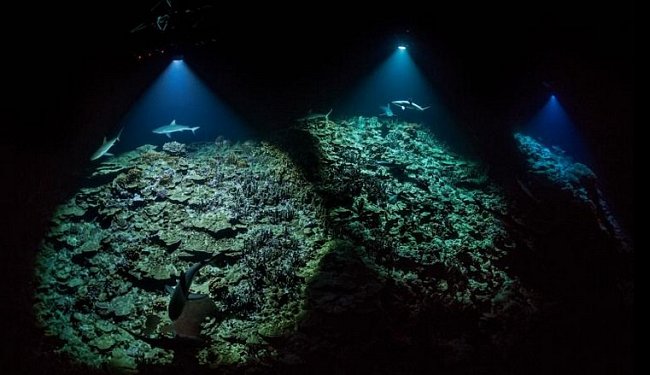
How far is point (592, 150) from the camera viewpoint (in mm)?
18109

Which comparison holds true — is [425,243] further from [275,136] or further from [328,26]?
[328,26]

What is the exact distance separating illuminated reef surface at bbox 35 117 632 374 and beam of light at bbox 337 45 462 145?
130 inches

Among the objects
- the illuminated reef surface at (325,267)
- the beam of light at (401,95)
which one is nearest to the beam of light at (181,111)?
the illuminated reef surface at (325,267)

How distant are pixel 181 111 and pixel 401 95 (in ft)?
33.1

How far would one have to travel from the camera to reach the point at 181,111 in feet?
47.8

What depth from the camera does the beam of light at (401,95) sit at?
14.7 metres

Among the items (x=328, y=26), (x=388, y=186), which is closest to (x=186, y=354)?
(x=388, y=186)

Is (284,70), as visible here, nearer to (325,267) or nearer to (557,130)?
(325,267)

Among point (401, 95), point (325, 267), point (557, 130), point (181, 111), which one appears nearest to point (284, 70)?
point (181, 111)

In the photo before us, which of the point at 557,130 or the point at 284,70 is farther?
the point at 557,130

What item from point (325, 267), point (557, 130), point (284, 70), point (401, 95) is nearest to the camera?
point (325, 267)

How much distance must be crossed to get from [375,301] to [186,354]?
3.53 meters

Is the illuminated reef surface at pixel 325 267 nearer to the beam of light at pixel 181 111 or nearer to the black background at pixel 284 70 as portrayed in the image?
the black background at pixel 284 70

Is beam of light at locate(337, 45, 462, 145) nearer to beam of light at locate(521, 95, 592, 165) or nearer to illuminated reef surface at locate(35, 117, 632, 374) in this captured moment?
illuminated reef surface at locate(35, 117, 632, 374)
